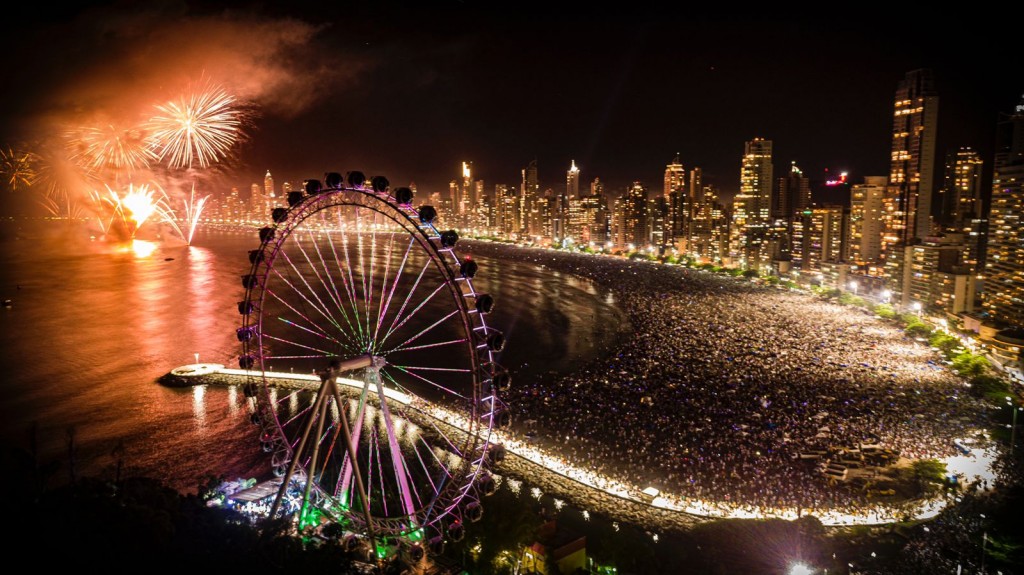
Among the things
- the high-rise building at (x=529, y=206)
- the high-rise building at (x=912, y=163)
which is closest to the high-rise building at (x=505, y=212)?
the high-rise building at (x=529, y=206)

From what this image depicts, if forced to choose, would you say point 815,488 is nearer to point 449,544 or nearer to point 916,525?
point 916,525

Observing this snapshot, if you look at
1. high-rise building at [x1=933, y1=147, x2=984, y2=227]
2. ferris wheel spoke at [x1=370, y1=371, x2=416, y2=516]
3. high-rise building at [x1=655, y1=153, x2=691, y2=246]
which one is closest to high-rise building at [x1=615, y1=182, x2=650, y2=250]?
high-rise building at [x1=655, y1=153, x2=691, y2=246]

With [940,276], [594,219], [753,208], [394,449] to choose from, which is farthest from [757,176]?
[394,449]

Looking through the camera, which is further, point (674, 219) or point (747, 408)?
point (674, 219)

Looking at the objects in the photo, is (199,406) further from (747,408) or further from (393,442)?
(747,408)

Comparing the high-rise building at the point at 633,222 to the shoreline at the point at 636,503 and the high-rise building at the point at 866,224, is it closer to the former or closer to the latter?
the high-rise building at the point at 866,224

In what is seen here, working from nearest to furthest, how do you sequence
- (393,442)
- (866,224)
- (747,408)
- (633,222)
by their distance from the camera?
(393,442)
(747,408)
(866,224)
(633,222)

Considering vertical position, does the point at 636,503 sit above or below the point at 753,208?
below

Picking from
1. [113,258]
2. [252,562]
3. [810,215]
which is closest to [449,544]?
[252,562]
